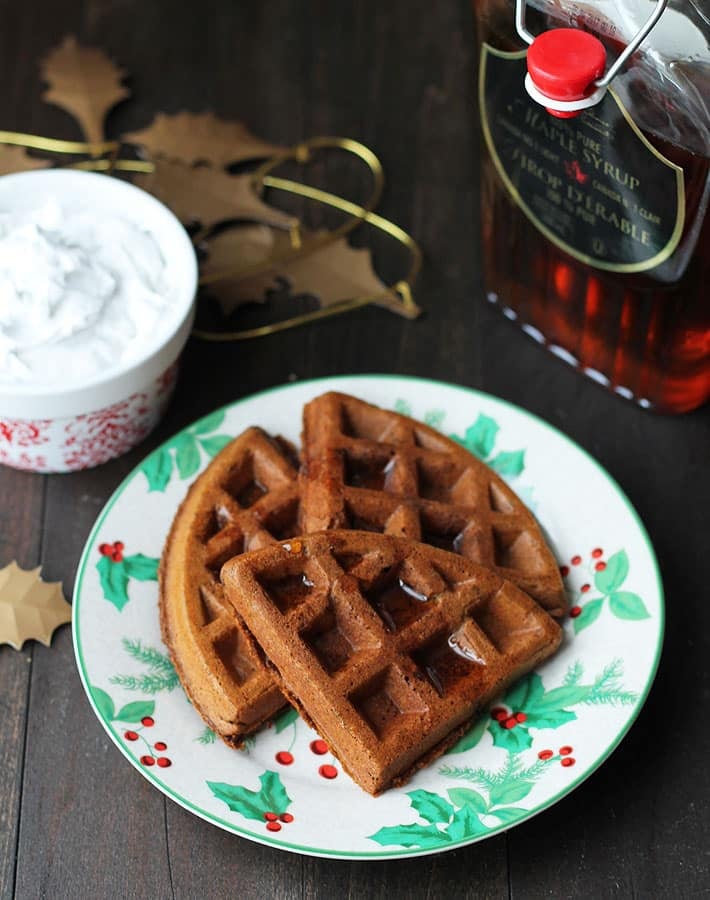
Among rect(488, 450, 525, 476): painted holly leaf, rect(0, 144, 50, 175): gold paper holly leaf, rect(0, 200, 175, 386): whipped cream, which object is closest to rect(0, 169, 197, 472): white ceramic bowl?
rect(0, 200, 175, 386): whipped cream

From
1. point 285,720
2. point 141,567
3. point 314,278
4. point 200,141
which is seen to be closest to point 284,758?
point 285,720

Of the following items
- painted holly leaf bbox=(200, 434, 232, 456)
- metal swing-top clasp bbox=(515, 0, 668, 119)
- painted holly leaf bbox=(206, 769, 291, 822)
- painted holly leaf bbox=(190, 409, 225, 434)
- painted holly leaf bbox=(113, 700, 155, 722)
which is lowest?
painted holly leaf bbox=(206, 769, 291, 822)

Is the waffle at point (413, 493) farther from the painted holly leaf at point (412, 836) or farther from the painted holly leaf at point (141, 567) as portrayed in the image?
the painted holly leaf at point (412, 836)

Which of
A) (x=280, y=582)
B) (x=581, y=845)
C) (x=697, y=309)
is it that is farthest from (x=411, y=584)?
(x=697, y=309)

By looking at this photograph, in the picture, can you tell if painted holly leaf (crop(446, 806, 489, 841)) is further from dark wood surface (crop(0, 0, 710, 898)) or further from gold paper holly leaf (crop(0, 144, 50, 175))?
gold paper holly leaf (crop(0, 144, 50, 175))

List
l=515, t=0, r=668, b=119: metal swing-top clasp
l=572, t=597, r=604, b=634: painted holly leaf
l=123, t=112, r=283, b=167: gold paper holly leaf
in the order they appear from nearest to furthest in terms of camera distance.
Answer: l=515, t=0, r=668, b=119: metal swing-top clasp, l=572, t=597, r=604, b=634: painted holly leaf, l=123, t=112, r=283, b=167: gold paper holly leaf

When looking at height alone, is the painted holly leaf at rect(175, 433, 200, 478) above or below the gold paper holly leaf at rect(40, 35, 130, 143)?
below

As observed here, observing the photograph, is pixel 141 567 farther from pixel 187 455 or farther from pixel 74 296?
pixel 74 296
